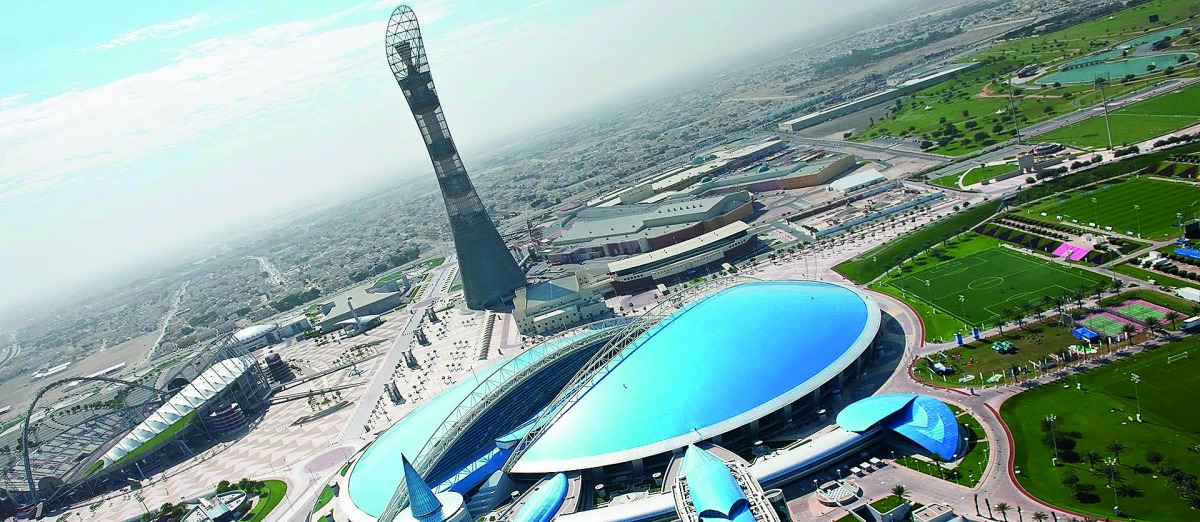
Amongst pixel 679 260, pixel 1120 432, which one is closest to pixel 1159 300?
pixel 1120 432

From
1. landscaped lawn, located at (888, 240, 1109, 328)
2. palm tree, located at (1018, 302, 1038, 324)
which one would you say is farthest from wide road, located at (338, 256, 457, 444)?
palm tree, located at (1018, 302, 1038, 324)

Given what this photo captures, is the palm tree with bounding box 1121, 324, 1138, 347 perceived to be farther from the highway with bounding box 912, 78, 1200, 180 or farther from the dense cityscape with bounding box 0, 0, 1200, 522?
the highway with bounding box 912, 78, 1200, 180

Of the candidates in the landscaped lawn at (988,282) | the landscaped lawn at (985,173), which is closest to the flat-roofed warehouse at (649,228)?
the landscaped lawn at (985,173)

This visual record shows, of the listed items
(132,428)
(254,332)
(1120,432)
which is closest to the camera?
(1120,432)

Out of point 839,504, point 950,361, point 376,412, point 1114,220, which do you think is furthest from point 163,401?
point 1114,220

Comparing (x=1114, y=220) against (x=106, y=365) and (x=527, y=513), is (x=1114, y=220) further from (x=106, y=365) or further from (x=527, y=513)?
(x=106, y=365)

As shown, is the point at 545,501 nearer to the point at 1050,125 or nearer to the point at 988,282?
the point at 988,282
